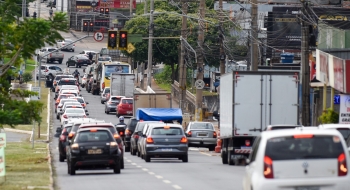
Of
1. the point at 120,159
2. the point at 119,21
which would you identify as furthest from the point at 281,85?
the point at 119,21

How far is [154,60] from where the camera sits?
97875mm

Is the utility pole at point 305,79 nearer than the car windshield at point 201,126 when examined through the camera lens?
Yes

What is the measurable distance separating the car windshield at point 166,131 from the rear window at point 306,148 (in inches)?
767

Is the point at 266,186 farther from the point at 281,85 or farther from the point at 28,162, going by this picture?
the point at 28,162

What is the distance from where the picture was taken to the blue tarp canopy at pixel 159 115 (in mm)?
51594

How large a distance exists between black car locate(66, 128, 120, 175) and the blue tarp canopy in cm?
2388

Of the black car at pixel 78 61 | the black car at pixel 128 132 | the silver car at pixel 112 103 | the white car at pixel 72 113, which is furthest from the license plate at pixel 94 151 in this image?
the black car at pixel 78 61

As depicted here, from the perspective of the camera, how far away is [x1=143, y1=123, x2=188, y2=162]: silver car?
34.2 metres

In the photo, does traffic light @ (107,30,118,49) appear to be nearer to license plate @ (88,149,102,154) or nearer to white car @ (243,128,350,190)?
license plate @ (88,149,102,154)

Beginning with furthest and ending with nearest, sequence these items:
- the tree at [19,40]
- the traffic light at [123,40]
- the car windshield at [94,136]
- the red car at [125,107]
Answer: the red car at [125,107] < the traffic light at [123,40] < the car windshield at [94,136] < the tree at [19,40]

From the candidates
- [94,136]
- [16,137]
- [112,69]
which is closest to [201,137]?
[16,137]

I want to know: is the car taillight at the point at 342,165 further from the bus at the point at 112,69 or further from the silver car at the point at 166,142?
the bus at the point at 112,69

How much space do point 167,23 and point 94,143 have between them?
7093cm

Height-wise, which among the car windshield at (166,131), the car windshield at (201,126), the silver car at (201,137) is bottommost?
the silver car at (201,137)
